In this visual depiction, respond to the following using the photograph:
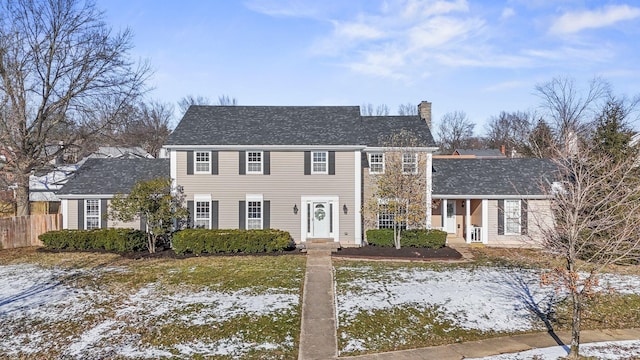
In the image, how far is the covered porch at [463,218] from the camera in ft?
70.2

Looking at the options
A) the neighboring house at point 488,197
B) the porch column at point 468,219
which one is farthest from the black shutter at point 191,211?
the porch column at point 468,219

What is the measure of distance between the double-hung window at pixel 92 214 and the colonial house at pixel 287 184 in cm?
5

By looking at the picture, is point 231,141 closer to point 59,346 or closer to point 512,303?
point 59,346

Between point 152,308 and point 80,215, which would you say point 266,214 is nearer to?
point 152,308

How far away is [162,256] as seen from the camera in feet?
57.8

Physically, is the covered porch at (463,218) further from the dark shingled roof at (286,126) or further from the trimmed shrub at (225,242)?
the trimmed shrub at (225,242)

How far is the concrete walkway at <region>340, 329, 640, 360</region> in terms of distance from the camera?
8.87 meters

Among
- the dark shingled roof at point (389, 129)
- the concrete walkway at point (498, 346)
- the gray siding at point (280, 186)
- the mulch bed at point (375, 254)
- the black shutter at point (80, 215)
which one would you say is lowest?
the concrete walkway at point (498, 346)

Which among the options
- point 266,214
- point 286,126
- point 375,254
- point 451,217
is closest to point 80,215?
point 266,214

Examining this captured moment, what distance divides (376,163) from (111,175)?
1418 centimetres

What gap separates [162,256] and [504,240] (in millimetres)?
16557

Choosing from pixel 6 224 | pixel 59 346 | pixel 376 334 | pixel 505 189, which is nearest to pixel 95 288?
pixel 59 346

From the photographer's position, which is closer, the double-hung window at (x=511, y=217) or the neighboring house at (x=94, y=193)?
the neighboring house at (x=94, y=193)

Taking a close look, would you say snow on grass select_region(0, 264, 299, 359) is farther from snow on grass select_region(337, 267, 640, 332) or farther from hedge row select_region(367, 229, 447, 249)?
hedge row select_region(367, 229, 447, 249)
